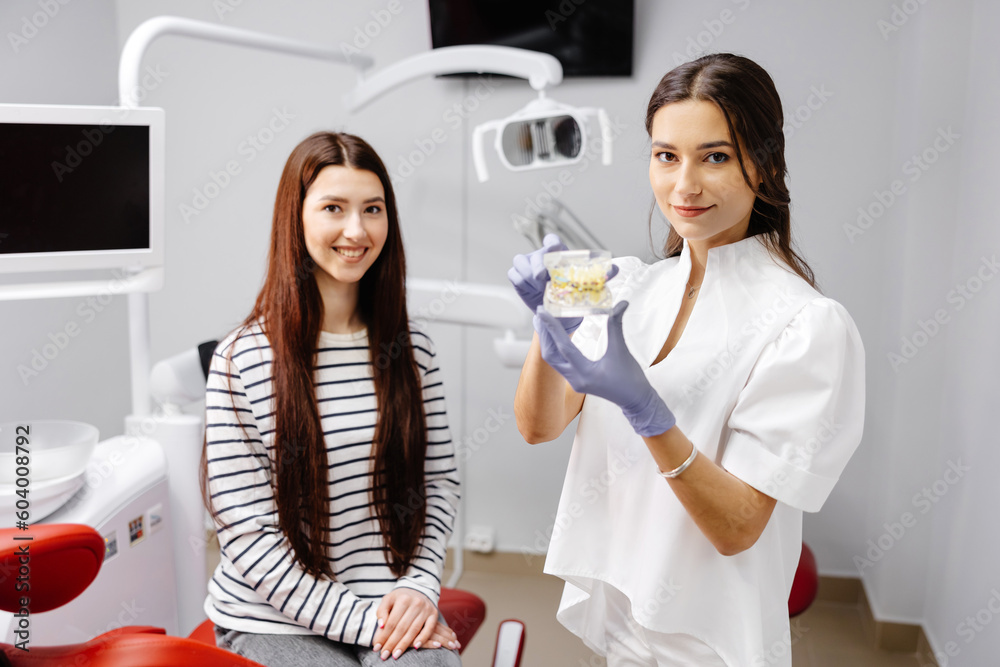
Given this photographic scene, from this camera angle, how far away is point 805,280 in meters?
1.07

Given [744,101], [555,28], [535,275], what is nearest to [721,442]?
[535,275]

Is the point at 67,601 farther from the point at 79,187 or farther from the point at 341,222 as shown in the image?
the point at 79,187

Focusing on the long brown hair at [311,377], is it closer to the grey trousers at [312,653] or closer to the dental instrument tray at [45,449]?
the grey trousers at [312,653]

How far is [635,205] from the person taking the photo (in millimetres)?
2637

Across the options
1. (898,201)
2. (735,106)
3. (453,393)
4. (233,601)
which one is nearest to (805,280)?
(735,106)

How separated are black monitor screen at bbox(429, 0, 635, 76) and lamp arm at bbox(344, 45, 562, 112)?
1.79 feet

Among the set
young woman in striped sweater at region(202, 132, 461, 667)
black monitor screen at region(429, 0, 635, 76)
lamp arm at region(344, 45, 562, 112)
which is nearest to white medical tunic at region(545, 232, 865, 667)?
young woman in striped sweater at region(202, 132, 461, 667)

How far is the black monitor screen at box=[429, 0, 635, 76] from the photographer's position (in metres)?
2.47

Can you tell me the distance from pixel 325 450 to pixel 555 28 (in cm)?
171

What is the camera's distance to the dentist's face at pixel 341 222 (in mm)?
1437

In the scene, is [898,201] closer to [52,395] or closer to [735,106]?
[735,106]

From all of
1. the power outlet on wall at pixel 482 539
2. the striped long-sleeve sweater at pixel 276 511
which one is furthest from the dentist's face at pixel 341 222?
the power outlet on wall at pixel 482 539

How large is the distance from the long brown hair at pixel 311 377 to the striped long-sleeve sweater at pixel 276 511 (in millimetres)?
20

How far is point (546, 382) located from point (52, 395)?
2234 millimetres
